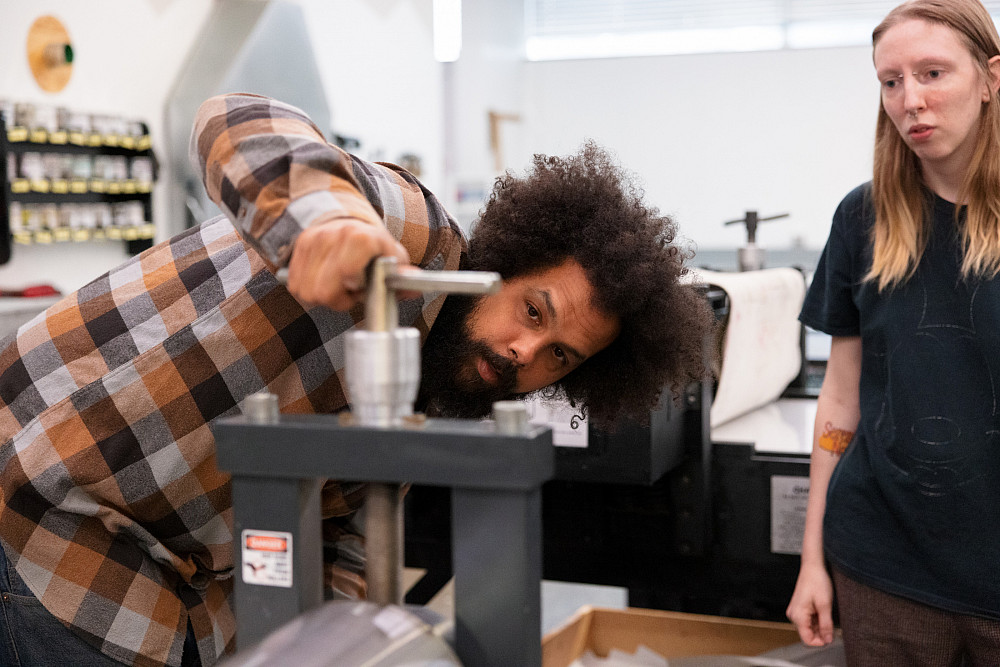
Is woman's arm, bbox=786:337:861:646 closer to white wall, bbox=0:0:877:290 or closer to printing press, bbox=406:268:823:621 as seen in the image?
printing press, bbox=406:268:823:621

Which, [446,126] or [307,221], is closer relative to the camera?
[307,221]

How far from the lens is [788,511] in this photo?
Answer: 1521 mm

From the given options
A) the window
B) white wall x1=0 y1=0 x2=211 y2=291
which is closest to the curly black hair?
white wall x1=0 y1=0 x2=211 y2=291

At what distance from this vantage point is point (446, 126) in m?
5.28

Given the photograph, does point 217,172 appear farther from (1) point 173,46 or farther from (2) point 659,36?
(2) point 659,36

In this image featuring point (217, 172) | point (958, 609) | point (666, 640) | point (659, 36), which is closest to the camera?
point (217, 172)

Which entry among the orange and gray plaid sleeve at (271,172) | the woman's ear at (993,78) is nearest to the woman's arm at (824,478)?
the woman's ear at (993,78)

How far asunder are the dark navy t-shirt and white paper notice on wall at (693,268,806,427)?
0.42m

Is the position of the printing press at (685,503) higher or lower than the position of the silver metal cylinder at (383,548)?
lower

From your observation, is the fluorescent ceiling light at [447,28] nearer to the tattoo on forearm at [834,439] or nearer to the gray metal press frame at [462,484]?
the tattoo on forearm at [834,439]

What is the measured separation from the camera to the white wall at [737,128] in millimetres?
4398

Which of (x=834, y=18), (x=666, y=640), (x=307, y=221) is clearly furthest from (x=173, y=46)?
(x=834, y=18)

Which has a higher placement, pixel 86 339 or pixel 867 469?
pixel 86 339

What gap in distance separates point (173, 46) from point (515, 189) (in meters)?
2.39
